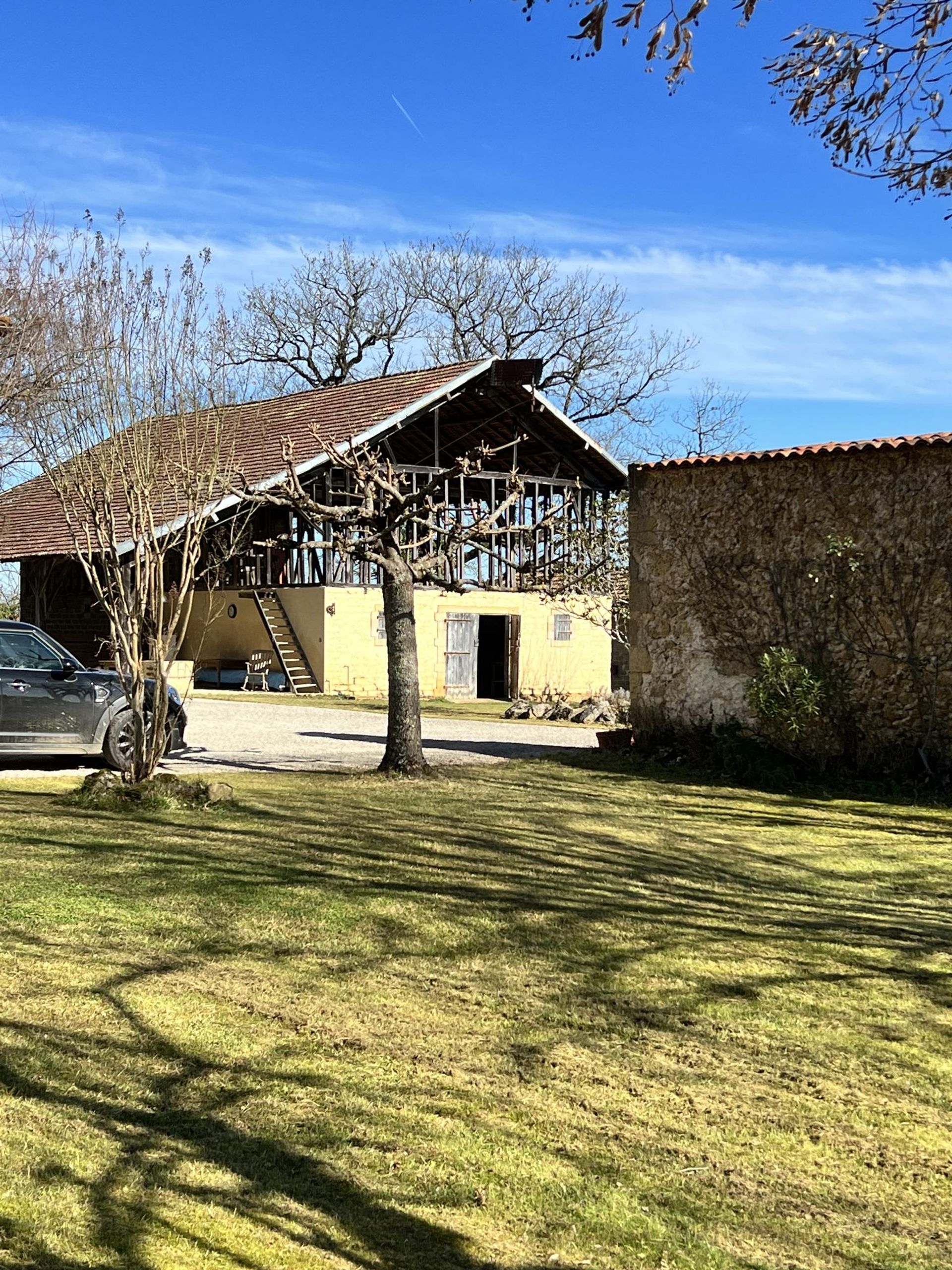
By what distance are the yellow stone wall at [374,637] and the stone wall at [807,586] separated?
12.2 metres

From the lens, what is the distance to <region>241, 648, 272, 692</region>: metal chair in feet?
96.0

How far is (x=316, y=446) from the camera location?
27.8m

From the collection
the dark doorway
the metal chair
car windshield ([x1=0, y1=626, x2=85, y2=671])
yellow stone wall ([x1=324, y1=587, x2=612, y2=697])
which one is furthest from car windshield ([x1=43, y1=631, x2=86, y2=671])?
the dark doorway

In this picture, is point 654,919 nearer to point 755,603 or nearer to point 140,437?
point 140,437

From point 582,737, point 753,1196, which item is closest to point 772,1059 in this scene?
point 753,1196

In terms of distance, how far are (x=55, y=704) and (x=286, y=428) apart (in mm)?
18820

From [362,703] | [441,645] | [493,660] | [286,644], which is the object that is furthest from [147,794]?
[493,660]

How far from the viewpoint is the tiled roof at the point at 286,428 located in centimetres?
2827

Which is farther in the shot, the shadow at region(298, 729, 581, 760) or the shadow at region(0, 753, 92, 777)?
the shadow at region(298, 729, 581, 760)

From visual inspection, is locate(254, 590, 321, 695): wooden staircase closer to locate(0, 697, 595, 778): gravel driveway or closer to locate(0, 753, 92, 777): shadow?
locate(0, 697, 595, 778): gravel driveway

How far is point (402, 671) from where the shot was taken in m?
12.8

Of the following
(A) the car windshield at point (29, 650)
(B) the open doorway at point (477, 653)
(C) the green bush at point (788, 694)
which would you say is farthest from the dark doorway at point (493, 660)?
(A) the car windshield at point (29, 650)

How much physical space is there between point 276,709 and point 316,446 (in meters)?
6.89

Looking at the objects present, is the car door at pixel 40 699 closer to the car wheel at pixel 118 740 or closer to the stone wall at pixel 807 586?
the car wheel at pixel 118 740
